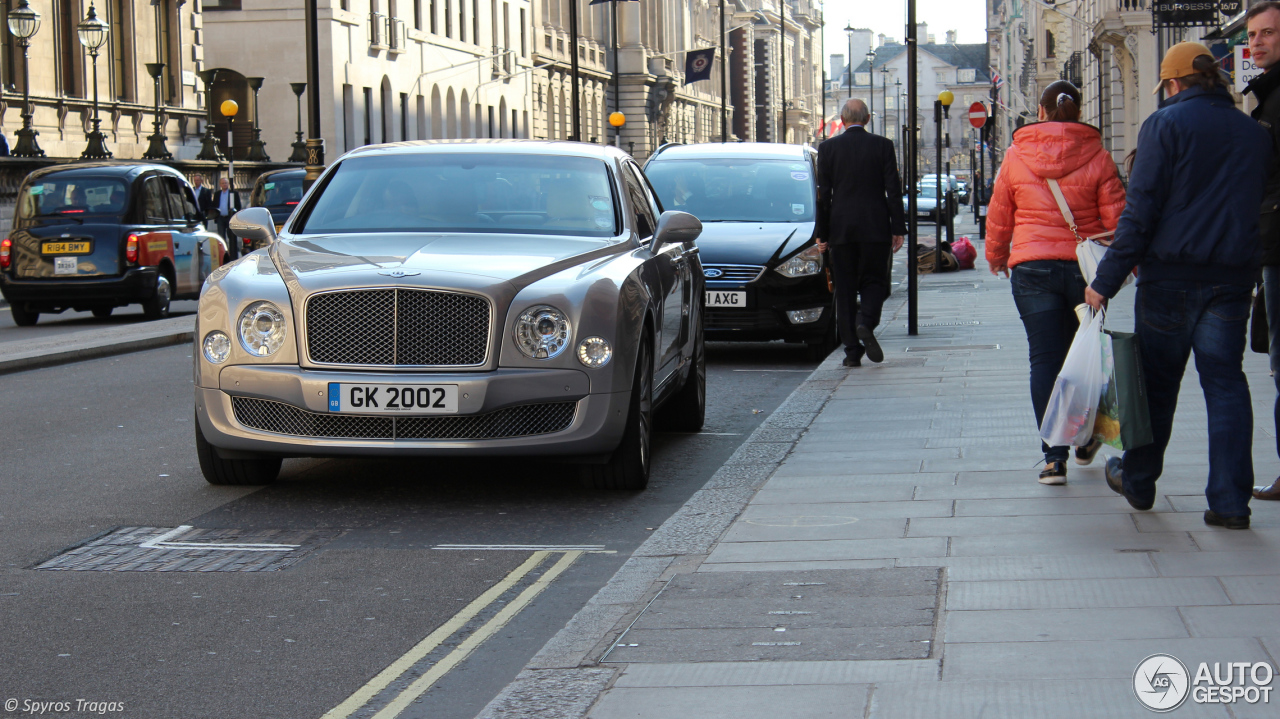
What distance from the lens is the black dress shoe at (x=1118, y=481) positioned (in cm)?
611

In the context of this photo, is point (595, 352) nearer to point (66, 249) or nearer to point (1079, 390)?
point (1079, 390)

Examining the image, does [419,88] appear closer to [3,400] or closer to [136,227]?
[136,227]

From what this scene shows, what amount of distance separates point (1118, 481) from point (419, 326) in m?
2.82


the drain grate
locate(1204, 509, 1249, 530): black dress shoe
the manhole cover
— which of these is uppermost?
locate(1204, 509, 1249, 530): black dress shoe

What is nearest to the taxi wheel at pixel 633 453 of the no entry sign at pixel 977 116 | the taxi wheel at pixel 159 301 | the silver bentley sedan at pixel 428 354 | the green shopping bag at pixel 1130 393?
the silver bentley sedan at pixel 428 354

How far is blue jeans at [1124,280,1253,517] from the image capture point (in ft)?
18.8

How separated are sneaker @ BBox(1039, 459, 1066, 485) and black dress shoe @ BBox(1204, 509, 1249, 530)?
3.40 feet

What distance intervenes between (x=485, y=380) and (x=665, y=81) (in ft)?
282

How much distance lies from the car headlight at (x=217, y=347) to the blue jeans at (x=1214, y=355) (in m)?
3.72

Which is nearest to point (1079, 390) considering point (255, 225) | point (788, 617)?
point (788, 617)

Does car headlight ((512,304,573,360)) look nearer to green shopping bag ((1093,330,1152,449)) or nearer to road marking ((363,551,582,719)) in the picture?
road marking ((363,551,582,719))

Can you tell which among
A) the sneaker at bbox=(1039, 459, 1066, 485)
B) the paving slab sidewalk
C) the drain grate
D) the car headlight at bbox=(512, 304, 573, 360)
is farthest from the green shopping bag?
the drain grate

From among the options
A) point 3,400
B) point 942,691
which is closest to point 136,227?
point 3,400

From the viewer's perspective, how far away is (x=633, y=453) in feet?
24.1
